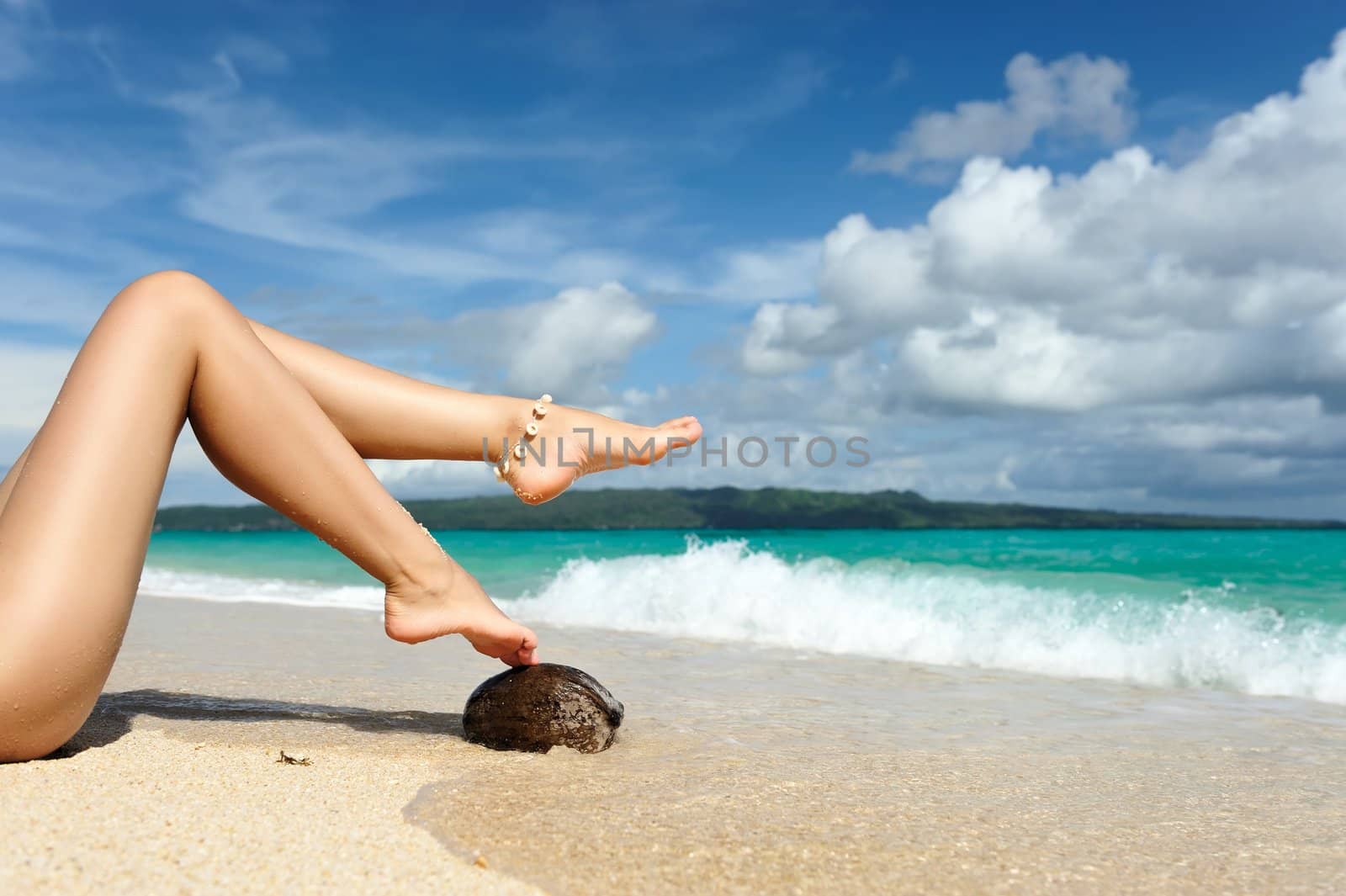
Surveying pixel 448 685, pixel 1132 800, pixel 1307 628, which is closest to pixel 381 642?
pixel 448 685

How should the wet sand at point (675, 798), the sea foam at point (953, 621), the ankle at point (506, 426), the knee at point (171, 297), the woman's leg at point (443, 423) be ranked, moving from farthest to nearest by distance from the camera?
the sea foam at point (953, 621), the ankle at point (506, 426), the woman's leg at point (443, 423), the knee at point (171, 297), the wet sand at point (675, 798)

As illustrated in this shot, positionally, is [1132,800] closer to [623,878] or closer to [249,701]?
[623,878]

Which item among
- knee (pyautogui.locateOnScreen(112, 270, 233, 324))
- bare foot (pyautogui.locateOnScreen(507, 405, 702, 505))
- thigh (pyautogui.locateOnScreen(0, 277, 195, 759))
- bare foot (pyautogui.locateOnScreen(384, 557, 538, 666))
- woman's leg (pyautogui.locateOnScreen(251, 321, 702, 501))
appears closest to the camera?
thigh (pyautogui.locateOnScreen(0, 277, 195, 759))

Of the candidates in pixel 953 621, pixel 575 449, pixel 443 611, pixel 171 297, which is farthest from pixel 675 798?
pixel 953 621

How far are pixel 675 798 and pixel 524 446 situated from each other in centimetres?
112

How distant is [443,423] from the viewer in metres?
2.69

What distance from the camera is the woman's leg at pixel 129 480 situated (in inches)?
76.5

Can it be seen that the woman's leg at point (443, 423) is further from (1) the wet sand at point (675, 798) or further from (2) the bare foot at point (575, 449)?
(1) the wet sand at point (675, 798)

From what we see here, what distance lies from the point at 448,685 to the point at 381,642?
1.83 meters

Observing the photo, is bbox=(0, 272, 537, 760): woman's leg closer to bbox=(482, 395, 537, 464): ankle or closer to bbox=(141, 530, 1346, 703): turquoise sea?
bbox=(482, 395, 537, 464): ankle

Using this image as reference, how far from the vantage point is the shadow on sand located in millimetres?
2875

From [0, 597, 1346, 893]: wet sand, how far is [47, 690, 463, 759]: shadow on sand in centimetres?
2

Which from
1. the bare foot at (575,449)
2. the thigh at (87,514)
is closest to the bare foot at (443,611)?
the bare foot at (575,449)

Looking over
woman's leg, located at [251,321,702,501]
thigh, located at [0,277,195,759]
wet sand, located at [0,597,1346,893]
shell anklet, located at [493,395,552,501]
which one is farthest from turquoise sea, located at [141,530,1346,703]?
thigh, located at [0,277,195,759]
